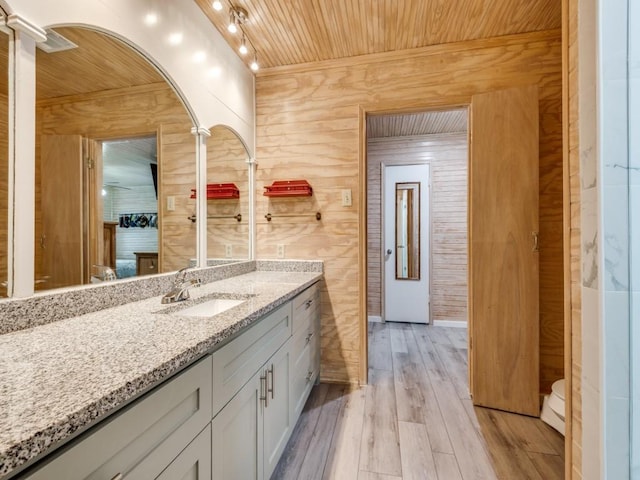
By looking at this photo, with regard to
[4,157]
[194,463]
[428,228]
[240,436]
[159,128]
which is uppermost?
[159,128]

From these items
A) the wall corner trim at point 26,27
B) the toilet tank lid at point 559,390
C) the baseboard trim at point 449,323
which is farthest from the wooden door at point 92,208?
the baseboard trim at point 449,323

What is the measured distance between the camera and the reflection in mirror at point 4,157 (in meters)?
0.92

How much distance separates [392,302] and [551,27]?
3.19 m

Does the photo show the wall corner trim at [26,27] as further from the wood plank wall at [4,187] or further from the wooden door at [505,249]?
the wooden door at [505,249]

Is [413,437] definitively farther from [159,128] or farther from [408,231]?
[408,231]

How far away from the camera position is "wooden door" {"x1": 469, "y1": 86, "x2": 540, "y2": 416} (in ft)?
6.51

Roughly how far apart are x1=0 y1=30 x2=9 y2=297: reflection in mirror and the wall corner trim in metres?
0.04

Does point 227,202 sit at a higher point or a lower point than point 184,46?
lower

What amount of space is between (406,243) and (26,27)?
12.7 feet

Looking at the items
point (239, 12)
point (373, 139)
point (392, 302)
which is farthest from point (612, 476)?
point (373, 139)

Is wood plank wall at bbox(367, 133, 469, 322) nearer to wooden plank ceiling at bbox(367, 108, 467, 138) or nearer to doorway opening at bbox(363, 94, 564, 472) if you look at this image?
wooden plank ceiling at bbox(367, 108, 467, 138)

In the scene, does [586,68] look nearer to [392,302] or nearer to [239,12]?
[239,12]

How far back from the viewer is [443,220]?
12.8 ft

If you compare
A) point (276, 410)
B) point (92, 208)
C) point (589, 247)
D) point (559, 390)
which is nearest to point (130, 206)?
point (92, 208)
